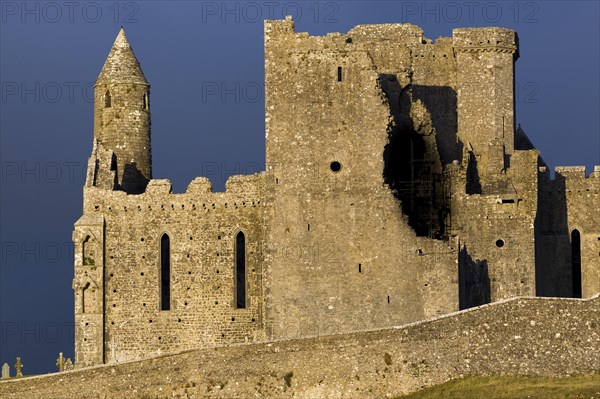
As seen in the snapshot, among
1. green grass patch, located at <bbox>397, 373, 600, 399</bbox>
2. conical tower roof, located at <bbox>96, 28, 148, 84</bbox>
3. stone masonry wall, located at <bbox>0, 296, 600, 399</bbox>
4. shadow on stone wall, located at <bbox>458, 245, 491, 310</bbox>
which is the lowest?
green grass patch, located at <bbox>397, 373, 600, 399</bbox>

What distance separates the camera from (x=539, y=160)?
234ft

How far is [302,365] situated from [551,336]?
6535mm

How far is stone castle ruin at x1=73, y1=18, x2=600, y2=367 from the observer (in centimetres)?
6588

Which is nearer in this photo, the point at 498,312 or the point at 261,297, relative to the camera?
the point at 498,312

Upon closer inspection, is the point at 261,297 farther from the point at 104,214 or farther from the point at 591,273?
the point at 591,273

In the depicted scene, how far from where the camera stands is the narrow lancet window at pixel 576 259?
230 ft

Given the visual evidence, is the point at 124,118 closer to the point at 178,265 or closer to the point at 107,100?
the point at 107,100

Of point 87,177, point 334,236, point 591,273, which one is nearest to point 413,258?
point 334,236

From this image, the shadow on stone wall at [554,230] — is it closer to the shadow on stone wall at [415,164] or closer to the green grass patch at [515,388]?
the shadow on stone wall at [415,164]

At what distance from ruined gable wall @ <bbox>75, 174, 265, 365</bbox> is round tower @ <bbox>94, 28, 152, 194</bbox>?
7.44ft

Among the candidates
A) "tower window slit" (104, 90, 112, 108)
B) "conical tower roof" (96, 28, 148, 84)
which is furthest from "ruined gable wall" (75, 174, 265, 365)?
"conical tower roof" (96, 28, 148, 84)

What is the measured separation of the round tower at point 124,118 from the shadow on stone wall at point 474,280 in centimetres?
1230

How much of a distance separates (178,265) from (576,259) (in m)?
12.5

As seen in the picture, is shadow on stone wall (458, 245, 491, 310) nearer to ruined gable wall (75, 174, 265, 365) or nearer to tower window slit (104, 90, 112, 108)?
ruined gable wall (75, 174, 265, 365)
